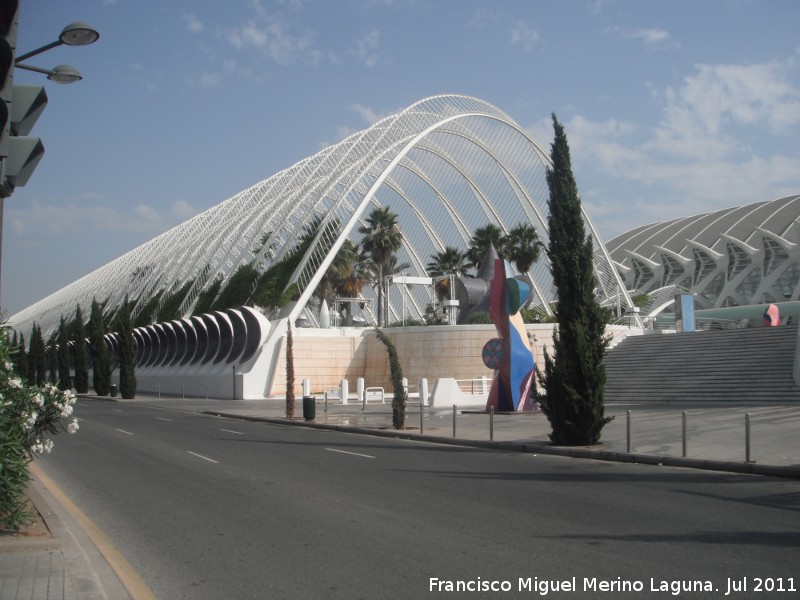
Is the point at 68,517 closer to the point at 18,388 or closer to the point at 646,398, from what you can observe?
the point at 18,388

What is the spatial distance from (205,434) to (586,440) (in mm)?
11098

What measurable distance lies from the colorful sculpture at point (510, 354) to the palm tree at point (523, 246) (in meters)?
33.1

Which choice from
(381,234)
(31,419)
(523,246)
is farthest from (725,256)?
(31,419)

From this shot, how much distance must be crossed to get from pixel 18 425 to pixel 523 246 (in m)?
57.2

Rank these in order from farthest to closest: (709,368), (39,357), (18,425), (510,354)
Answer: (39,357) → (709,368) → (510,354) → (18,425)

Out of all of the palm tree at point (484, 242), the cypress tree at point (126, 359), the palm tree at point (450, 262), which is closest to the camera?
the cypress tree at point (126, 359)

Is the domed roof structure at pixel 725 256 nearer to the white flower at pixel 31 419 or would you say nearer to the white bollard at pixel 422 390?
the white bollard at pixel 422 390

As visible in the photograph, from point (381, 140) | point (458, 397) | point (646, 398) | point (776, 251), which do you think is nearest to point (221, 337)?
point (381, 140)

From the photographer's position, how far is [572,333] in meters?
17.5

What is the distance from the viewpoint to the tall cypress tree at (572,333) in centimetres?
1720

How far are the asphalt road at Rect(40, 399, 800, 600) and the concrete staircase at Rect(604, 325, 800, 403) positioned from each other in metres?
19.1

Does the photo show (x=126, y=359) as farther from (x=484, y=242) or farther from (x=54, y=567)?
(x=54, y=567)

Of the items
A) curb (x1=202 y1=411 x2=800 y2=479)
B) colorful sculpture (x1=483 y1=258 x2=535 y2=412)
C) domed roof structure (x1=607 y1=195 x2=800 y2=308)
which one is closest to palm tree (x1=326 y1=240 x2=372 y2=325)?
colorful sculpture (x1=483 y1=258 x2=535 y2=412)

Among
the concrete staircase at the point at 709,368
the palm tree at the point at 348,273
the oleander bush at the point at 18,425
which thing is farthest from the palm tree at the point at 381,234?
the oleander bush at the point at 18,425
